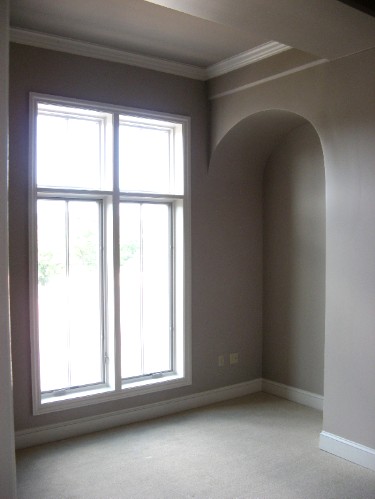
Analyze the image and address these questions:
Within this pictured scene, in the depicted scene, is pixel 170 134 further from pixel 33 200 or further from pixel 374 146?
pixel 374 146

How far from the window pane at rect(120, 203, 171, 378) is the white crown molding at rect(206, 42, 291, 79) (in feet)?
4.08

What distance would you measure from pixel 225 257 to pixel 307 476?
2.08m

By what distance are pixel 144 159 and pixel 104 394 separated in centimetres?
196

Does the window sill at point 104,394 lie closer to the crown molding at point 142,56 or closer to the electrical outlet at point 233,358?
the electrical outlet at point 233,358

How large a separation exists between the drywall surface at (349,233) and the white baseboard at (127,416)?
130 centimetres

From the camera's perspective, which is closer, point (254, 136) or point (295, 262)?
point (254, 136)

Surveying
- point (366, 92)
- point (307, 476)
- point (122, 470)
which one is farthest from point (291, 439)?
point (366, 92)

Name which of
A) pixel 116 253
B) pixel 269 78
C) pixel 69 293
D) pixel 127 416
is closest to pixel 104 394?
pixel 127 416

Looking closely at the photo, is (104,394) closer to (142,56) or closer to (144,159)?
(144,159)

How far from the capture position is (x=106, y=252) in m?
4.13

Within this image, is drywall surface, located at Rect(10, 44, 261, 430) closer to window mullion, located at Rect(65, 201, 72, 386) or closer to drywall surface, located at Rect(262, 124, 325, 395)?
drywall surface, located at Rect(262, 124, 325, 395)

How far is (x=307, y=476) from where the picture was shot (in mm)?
3195

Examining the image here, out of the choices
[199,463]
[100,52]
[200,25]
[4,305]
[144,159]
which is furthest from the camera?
[144,159]

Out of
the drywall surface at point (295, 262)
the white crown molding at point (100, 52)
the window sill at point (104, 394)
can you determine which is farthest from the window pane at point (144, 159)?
the window sill at point (104, 394)
